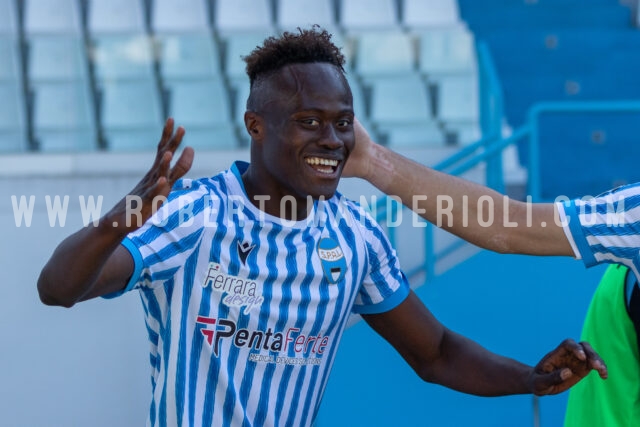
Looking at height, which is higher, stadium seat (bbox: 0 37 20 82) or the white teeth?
stadium seat (bbox: 0 37 20 82)

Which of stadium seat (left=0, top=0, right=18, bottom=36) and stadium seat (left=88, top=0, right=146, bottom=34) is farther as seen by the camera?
stadium seat (left=88, top=0, right=146, bottom=34)

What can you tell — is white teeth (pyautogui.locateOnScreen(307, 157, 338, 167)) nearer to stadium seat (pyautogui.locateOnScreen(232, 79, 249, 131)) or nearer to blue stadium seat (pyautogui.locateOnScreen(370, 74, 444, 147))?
blue stadium seat (pyautogui.locateOnScreen(370, 74, 444, 147))

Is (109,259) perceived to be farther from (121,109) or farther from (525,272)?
(121,109)

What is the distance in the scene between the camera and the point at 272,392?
236 cm

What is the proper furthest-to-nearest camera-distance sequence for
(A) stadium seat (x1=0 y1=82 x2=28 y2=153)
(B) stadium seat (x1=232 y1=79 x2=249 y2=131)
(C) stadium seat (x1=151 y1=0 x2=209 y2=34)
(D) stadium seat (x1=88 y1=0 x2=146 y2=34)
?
1. (C) stadium seat (x1=151 y1=0 x2=209 y2=34)
2. (D) stadium seat (x1=88 y1=0 x2=146 y2=34)
3. (B) stadium seat (x1=232 y1=79 x2=249 y2=131)
4. (A) stadium seat (x1=0 y1=82 x2=28 y2=153)

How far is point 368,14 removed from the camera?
7879mm

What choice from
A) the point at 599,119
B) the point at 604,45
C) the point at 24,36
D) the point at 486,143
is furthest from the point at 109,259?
the point at 604,45

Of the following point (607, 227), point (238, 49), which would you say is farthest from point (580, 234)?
point (238, 49)

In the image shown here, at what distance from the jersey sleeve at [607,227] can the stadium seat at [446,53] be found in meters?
4.16

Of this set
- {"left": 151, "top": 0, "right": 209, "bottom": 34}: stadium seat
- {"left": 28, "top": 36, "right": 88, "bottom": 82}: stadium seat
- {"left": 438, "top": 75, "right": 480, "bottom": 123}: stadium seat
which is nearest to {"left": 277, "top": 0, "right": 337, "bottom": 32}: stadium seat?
{"left": 151, "top": 0, "right": 209, "bottom": 34}: stadium seat

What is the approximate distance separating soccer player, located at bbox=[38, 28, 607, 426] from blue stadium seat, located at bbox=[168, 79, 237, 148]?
3.24 metres

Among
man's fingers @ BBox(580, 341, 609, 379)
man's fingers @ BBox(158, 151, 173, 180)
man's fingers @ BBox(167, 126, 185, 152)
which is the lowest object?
man's fingers @ BBox(580, 341, 609, 379)

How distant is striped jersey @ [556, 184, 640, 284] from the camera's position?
249 centimetres

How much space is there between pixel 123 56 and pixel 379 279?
13.8ft
